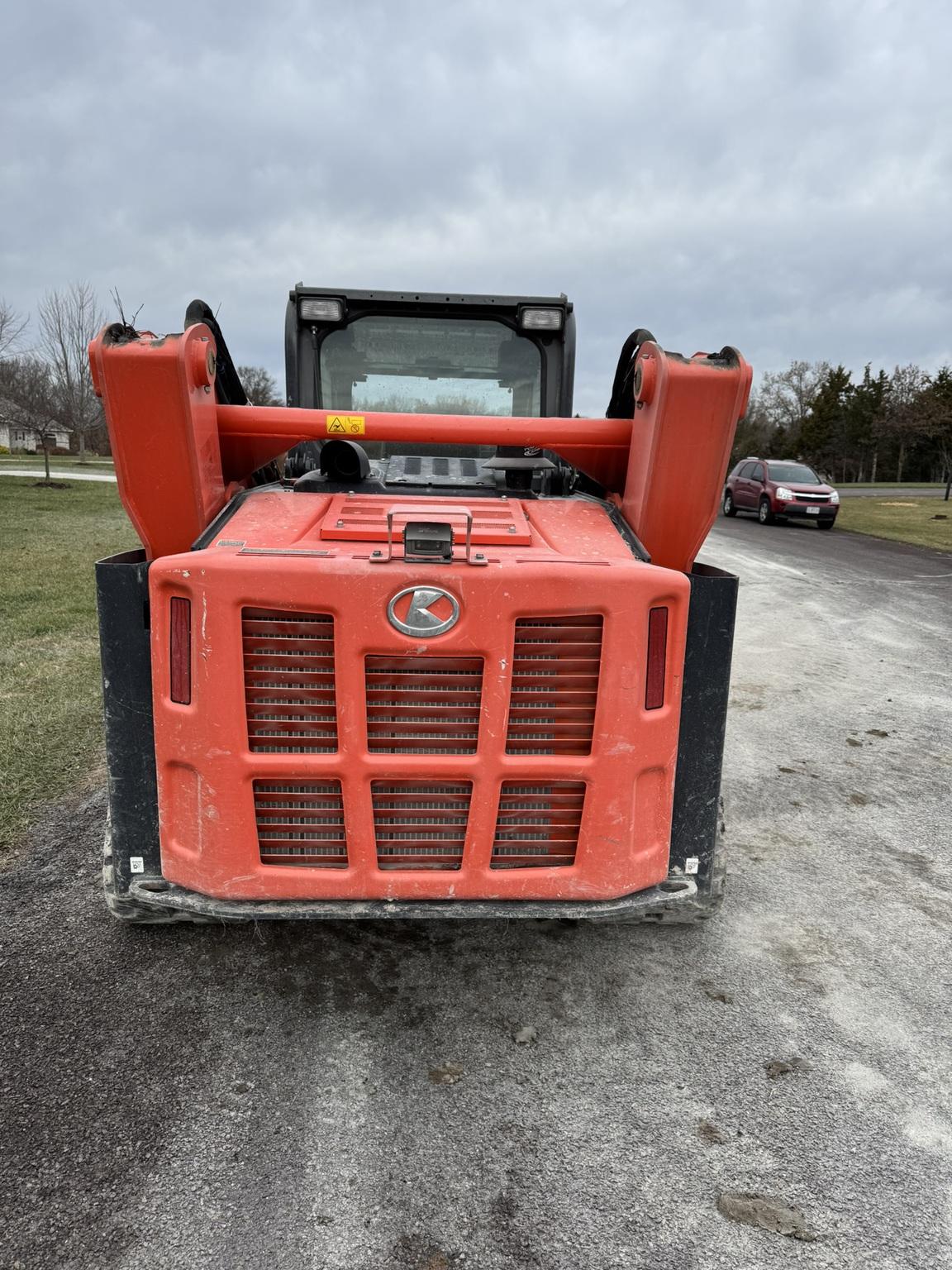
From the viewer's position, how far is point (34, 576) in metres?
10.0

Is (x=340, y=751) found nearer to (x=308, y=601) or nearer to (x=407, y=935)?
(x=308, y=601)

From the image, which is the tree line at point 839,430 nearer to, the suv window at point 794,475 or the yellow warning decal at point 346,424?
the suv window at point 794,475

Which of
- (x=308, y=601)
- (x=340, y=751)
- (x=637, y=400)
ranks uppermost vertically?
(x=637, y=400)

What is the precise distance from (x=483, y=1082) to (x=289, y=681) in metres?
1.27

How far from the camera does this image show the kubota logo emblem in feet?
7.23

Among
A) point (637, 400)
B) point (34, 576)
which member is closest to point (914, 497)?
point (34, 576)

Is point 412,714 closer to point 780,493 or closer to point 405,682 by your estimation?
point 405,682

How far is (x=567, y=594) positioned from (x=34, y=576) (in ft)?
31.4

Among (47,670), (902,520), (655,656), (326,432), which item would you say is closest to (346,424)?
(326,432)

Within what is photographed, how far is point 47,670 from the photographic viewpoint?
6113mm

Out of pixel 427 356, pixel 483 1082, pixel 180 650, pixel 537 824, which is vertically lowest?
pixel 483 1082

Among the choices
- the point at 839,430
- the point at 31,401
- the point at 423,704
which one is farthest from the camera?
the point at 839,430

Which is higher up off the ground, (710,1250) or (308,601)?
(308,601)

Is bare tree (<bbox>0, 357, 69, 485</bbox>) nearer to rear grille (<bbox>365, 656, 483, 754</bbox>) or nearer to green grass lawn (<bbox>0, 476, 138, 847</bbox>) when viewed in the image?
green grass lawn (<bbox>0, 476, 138, 847</bbox>)
